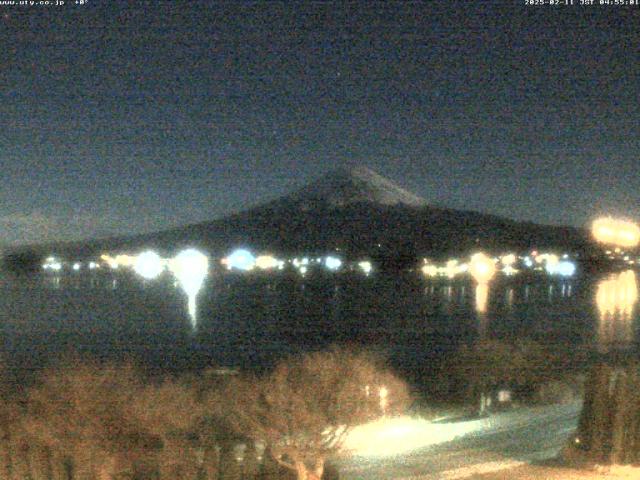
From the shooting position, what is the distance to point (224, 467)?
6008 mm

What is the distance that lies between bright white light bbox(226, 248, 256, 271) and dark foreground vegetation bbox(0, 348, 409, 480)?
53.9m

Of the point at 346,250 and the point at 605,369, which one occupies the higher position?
the point at 346,250

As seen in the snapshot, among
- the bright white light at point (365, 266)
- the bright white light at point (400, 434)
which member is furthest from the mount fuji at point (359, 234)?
the bright white light at point (400, 434)

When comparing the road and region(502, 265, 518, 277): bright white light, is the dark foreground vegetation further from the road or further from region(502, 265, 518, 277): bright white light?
region(502, 265, 518, 277): bright white light

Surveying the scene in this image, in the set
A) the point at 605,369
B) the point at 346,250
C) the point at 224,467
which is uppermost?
the point at 346,250

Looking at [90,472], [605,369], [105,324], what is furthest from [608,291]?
[90,472]

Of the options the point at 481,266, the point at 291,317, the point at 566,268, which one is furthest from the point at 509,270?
the point at 291,317

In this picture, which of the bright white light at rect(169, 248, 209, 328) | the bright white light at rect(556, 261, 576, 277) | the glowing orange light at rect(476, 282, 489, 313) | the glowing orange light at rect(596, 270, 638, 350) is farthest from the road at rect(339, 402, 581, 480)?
the bright white light at rect(556, 261, 576, 277)

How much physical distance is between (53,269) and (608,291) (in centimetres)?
4256

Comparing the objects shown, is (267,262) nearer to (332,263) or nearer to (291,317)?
(332,263)

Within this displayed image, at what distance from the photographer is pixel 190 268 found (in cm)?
6538

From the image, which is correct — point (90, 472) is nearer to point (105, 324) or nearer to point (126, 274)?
point (105, 324)

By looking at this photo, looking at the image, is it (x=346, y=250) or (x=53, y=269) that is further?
(x=53, y=269)

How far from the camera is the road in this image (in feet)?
24.2
